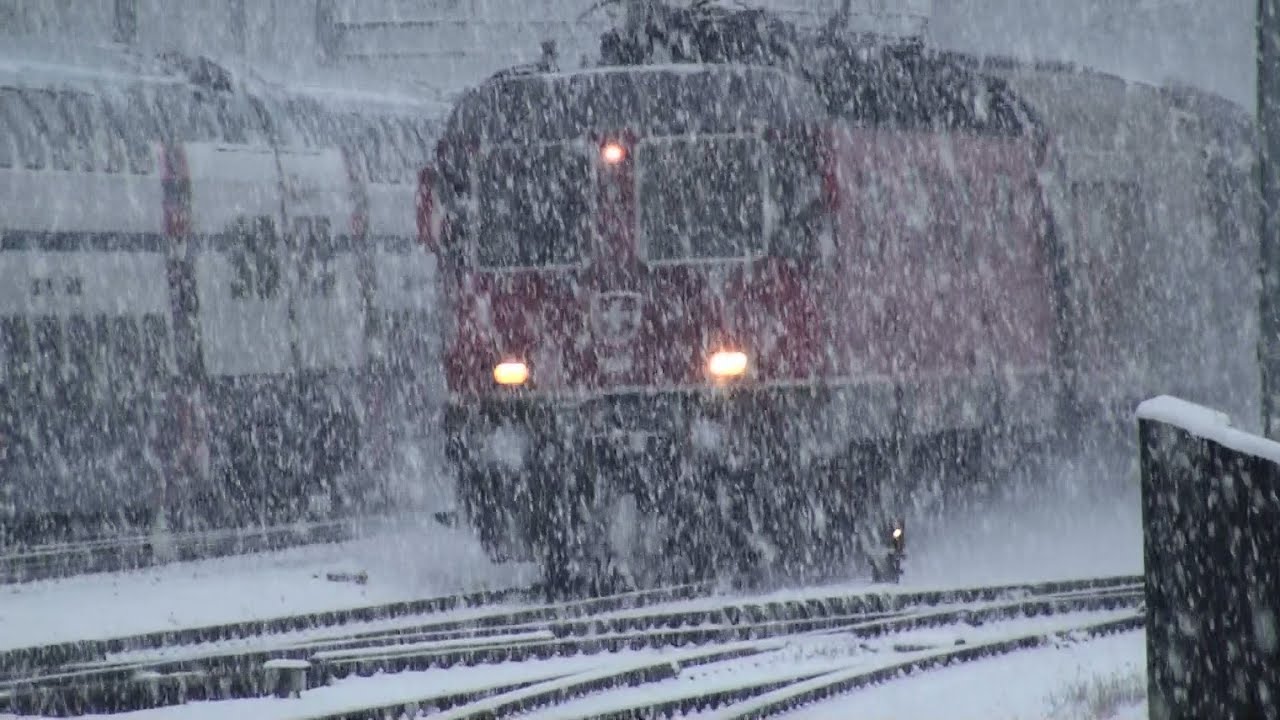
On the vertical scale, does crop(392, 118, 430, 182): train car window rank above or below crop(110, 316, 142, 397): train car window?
above

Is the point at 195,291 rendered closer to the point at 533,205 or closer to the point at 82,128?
the point at 82,128

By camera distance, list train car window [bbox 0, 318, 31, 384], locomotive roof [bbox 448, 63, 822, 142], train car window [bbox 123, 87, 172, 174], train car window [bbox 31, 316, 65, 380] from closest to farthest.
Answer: locomotive roof [bbox 448, 63, 822, 142] → train car window [bbox 0, 318, 31, 384] → train car window [bbox 31, 316, 65, 380] → train car window [bbox 123, 87, 172, 174]

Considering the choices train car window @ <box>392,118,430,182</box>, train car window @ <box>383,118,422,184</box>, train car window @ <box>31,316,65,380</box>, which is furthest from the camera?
train car window @ <box>392,118,430,182</box>

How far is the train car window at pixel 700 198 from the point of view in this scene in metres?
10.4

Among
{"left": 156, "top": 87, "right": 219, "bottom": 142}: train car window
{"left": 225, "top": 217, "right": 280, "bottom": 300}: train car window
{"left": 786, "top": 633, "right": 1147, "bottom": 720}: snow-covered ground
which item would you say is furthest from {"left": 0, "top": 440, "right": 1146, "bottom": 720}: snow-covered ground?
{"left": 156, "top": 87, "right": 219, "bottom": 142}: train car window

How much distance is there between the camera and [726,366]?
1028cm

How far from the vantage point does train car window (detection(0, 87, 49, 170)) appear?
1191 centimetres

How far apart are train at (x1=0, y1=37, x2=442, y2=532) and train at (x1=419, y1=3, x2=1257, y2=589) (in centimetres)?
255

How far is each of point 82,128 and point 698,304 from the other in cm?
446

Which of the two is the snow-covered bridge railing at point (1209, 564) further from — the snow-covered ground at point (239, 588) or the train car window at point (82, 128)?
the train car window at point (82, 128)

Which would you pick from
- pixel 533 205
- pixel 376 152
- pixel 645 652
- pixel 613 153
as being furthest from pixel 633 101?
pixel 376 152

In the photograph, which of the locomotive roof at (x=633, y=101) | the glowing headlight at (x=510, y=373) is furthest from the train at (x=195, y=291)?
the glowing headlight at (x=510, y=373)

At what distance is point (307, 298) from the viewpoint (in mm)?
13844

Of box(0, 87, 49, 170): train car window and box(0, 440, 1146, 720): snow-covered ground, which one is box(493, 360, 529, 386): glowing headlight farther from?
box(0, 87, 49, 170): train car window
